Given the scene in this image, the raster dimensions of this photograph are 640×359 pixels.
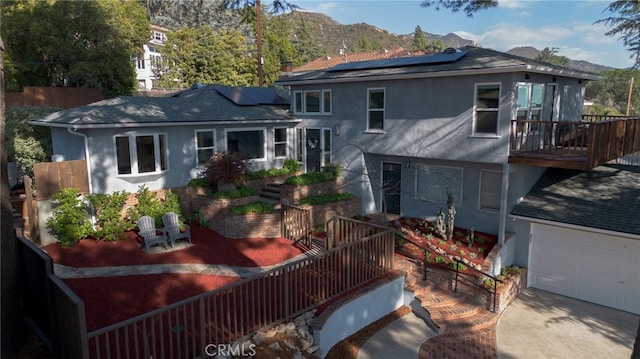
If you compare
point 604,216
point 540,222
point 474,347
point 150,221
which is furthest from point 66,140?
point 604,216

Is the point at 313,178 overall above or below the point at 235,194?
above

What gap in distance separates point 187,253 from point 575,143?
11.5m

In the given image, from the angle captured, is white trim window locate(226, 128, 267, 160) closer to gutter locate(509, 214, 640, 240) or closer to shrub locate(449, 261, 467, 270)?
shrub locate(449, 261, 467, 270)

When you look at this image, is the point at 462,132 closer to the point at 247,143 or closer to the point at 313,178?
the point at 313,178

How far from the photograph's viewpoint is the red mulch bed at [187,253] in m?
10.6

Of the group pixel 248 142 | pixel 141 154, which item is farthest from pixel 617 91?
pixel 141 154

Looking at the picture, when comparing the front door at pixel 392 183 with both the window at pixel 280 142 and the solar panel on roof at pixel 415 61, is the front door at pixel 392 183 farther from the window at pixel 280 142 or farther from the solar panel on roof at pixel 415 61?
the window at pixel 280 142

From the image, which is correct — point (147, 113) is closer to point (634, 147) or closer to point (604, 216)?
point (604, 216)

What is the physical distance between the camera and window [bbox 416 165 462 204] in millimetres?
14297

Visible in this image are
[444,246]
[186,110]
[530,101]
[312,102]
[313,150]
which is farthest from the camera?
[313,150]

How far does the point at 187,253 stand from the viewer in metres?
11.3

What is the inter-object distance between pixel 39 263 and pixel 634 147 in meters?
16.8

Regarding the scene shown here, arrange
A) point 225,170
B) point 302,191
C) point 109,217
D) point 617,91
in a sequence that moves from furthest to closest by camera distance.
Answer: point 617,91
point 302,191
point 225,170
point 109,217

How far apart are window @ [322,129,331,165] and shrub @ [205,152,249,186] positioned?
160 inches
